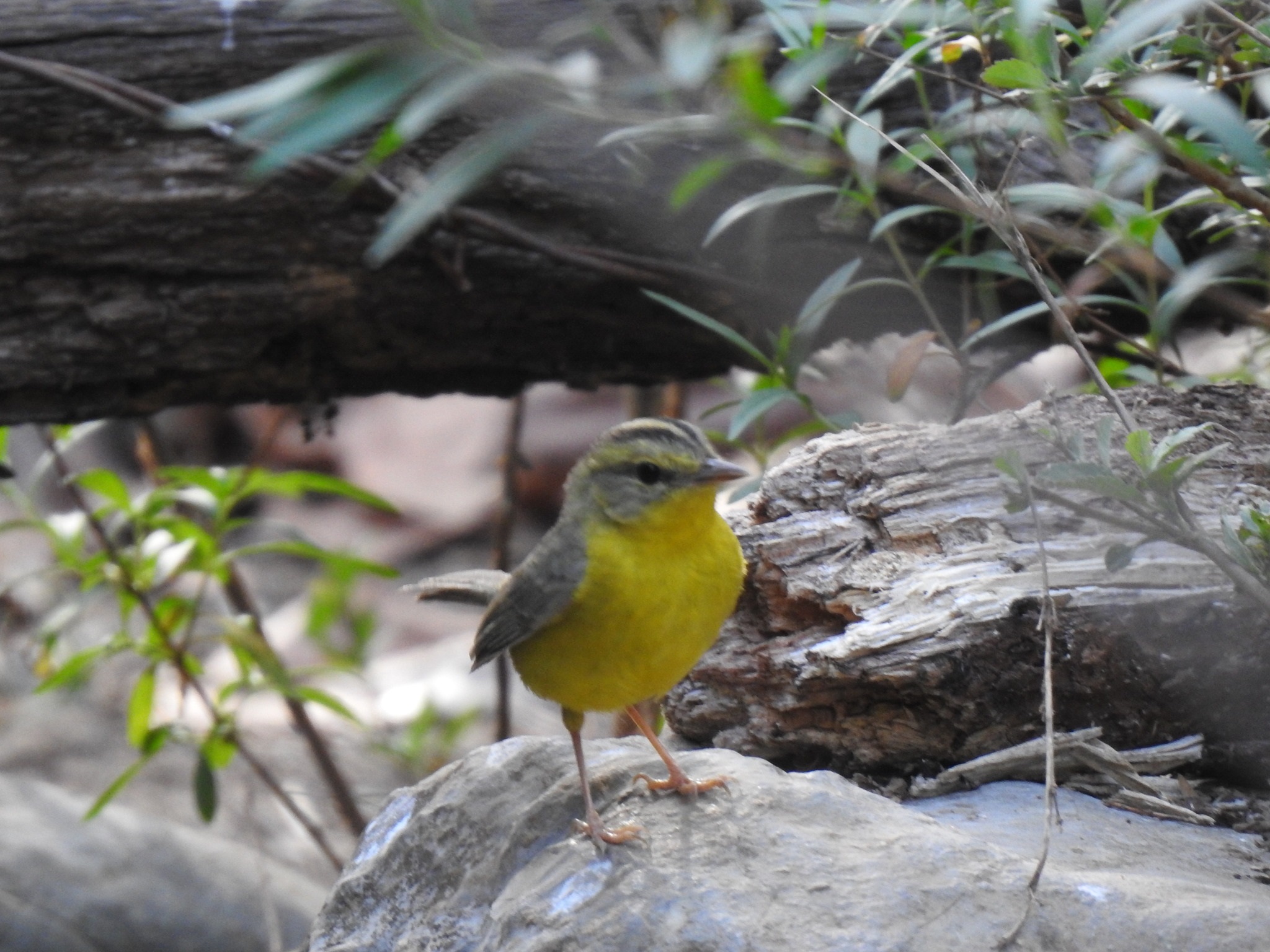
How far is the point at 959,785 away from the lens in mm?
3535

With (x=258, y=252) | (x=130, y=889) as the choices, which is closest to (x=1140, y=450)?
(x=258, y=252)

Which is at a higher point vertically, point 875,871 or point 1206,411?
point 1206,411

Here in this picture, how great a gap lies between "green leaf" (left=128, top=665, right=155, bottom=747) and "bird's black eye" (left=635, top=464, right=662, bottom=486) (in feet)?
9.08

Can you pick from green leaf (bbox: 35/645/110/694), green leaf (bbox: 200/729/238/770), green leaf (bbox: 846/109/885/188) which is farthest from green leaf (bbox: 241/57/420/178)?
green leaf (bbox: 200/729/238/770)

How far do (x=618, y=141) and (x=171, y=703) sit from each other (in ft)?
22.4

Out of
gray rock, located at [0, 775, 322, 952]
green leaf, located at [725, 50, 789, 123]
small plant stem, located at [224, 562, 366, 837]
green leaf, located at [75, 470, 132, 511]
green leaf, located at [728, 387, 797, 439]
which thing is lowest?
gray rock, located at [0, 775, 322, 952]

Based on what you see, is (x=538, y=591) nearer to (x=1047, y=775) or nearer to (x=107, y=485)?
(x=1047, y=775)

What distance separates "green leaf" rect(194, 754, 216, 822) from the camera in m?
5.41

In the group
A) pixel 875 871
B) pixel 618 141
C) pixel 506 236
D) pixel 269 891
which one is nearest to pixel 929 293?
pixel 618 141

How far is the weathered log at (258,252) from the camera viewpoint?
471cm

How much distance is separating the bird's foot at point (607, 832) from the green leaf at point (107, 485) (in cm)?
269

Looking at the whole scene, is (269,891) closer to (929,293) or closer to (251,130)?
(929,293)

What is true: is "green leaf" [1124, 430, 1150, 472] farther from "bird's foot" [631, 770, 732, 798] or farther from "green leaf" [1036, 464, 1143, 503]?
"bird's foot" [631, 770, 732, 798]

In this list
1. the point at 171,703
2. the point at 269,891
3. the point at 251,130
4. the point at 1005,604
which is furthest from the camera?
the point at 171,703
